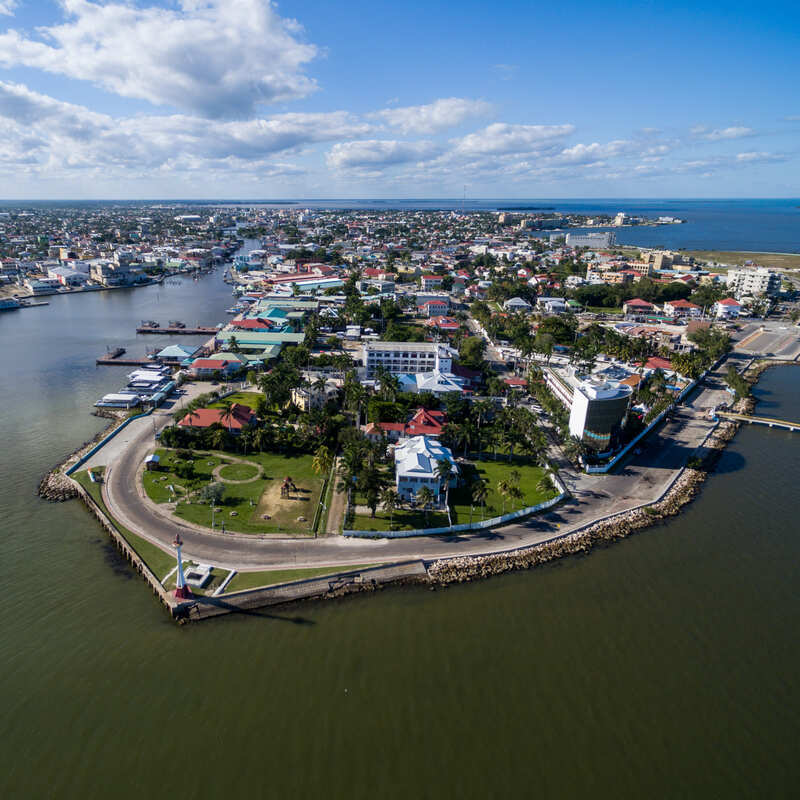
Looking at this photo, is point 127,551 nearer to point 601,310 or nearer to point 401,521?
point 401,521

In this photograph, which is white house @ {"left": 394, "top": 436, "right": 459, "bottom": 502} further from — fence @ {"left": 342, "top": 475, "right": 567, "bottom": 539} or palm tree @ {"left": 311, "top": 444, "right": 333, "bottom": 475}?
palm tree @ {"left": 311, "top": 444, "right": 333, "bottom": 475}

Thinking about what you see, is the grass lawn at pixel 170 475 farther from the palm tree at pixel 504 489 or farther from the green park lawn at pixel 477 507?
the palm tree at pixel 504 489

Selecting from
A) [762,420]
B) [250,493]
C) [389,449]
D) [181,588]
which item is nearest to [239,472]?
[250,493]

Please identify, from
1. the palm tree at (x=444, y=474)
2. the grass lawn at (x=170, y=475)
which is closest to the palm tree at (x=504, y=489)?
the palm tree at (x=444, y=474)

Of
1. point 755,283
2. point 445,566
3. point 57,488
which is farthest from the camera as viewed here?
point 755,283

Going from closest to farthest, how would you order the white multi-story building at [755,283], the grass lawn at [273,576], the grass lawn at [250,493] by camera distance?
the grass lawn at [273,576] < the grass lawn at [250,493] < the white multi-story building at [755,283]

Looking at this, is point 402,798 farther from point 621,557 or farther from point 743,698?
point 621,557
